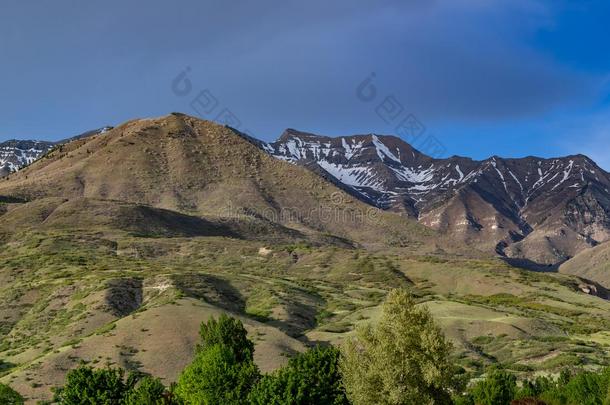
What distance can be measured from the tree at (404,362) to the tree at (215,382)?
878 cm

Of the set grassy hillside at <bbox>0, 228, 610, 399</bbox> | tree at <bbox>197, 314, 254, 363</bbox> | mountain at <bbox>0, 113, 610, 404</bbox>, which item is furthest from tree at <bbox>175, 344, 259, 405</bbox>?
grassy hillside at <bbox>0, 228, 610, 399</bbox>

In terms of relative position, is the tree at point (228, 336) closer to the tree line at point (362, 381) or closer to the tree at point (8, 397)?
the tree line at point (362, 381)

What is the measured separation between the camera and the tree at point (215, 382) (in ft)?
137

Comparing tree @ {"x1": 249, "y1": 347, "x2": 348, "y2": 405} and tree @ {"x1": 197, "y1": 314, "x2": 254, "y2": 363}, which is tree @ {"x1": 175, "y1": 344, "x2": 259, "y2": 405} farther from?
tree @ {"x1": 197, "y1": 314, "x2": 254, "y2": 363}

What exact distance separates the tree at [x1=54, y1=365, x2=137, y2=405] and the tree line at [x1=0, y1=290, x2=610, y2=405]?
0.07 metres

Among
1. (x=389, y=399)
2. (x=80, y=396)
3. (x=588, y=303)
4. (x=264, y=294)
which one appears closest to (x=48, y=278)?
(x=264, y=294)

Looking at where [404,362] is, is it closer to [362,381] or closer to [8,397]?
[362,381]

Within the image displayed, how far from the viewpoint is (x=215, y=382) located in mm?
42562

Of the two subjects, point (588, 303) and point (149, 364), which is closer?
point (149, 364)

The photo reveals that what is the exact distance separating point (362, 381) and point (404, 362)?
2.85 meters

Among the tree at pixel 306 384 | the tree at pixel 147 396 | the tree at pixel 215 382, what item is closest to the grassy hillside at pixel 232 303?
the tree at pixel 147 396

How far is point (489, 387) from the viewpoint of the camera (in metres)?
49.6

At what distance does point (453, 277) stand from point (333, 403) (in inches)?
4295

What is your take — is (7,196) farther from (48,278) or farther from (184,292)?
(184,292)
